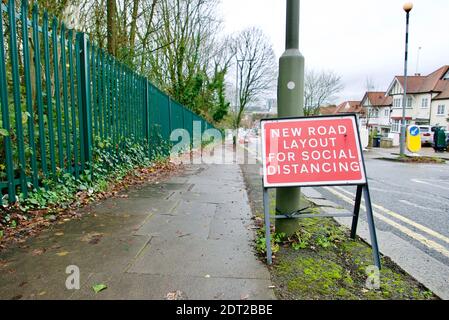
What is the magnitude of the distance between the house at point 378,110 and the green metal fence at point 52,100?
52614 mm

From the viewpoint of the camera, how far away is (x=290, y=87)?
9.94 feet

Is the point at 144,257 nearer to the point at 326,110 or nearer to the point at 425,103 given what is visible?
the point at 425,103

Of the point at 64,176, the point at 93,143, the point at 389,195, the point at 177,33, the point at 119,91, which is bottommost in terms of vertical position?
the point at 389,195

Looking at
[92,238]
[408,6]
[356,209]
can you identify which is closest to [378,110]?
[408,6]

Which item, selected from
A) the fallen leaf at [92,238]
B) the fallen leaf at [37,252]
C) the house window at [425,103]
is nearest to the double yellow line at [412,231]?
the fallen leaf at [92,238]

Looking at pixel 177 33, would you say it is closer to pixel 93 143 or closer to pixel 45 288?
pixel 93 143

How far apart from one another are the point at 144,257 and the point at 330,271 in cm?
160

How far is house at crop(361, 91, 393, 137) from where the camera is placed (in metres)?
53.3

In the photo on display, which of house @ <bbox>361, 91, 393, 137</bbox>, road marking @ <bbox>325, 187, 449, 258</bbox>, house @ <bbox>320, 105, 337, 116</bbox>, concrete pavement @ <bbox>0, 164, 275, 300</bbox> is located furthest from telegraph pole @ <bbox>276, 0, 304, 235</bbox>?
house @ <bbox>320, 105, 337, 116</bbox>

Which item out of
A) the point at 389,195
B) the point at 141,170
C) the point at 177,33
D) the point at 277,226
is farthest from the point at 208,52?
the point at 277,226

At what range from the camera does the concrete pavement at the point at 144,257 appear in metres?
2.13

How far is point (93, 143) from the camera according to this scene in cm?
498

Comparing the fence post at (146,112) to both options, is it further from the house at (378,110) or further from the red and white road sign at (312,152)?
the house at (378,110)
